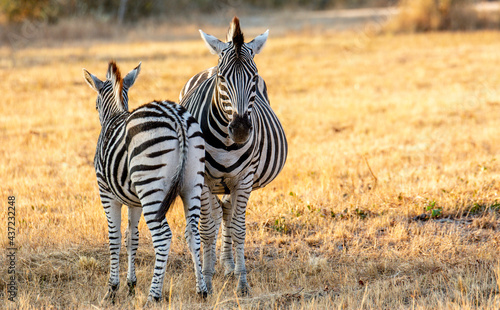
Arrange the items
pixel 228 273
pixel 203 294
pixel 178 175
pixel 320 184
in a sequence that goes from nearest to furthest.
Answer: pixel 178 175, pixel 203 294, pixel 228 273, pixel 320 184

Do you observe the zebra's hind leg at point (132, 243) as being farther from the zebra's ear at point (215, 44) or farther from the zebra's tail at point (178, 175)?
the zebra's ear at point (215, 44)

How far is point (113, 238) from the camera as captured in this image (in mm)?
5016

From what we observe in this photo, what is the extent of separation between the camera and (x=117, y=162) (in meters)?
4.60

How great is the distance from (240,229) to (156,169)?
4.79 ft

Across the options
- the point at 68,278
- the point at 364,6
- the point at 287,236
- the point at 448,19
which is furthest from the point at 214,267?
the point at 364,6

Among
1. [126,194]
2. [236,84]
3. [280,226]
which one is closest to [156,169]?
[126,194]

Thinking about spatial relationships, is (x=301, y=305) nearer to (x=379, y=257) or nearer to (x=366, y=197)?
(x=379, y=257)

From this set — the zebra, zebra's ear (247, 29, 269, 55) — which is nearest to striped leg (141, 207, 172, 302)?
the zebra

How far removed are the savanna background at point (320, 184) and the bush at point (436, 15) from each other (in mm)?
4549

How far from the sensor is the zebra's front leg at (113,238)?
4927 mm

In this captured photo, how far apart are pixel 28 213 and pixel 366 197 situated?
4.50 meters

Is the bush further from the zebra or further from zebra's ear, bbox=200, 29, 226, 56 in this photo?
the zebra

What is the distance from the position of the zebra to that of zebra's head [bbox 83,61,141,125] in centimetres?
27

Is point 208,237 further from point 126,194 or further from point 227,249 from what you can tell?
point 126,194
